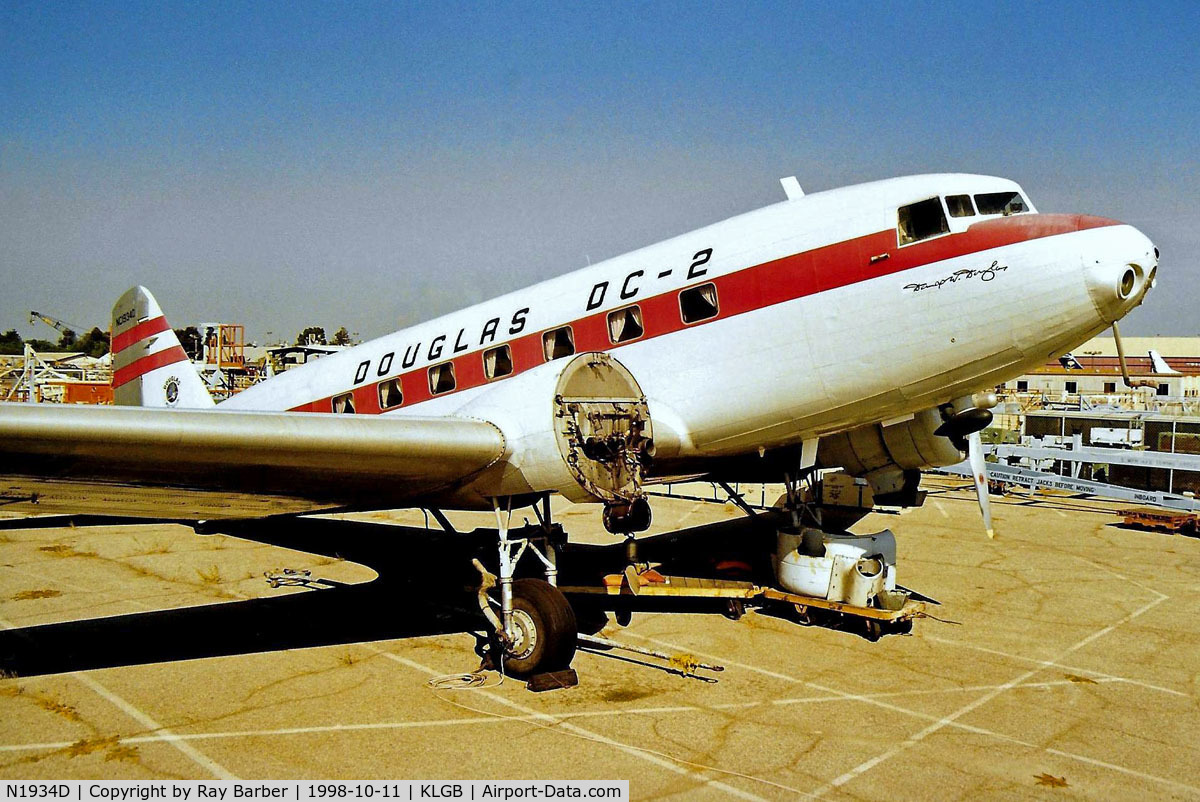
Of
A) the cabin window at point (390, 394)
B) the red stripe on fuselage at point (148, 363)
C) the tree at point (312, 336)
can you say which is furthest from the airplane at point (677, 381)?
the tree at point (312, 336)

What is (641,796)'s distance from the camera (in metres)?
6.20

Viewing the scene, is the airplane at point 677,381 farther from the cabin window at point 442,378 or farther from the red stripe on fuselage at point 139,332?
the red stripe on fuselage at point 139,332

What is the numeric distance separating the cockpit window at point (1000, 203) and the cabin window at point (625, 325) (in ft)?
12.8

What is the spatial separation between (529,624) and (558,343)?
3.62 m

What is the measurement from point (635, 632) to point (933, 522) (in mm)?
11843

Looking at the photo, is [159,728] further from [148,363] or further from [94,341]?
[94,341]

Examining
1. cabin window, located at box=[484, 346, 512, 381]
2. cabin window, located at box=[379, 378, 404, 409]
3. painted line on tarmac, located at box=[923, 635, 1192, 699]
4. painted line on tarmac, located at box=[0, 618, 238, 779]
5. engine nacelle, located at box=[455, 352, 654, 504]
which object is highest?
cabin window, located at box=[484, 346, 512, 381]

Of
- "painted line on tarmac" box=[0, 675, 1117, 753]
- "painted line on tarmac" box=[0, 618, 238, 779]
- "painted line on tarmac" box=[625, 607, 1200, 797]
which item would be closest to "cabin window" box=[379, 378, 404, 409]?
"painted line on tarmac" box=[625, 607, 1200, 797]

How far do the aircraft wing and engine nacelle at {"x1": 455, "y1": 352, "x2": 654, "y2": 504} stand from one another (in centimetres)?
28

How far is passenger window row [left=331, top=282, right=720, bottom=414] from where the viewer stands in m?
9.87

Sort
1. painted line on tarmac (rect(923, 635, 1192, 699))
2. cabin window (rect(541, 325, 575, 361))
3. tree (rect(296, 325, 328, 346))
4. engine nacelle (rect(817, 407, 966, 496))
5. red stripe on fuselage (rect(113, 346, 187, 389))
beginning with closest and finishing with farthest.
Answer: painted line on tarmac (rect(923, 635, 1192, 699)) < cabin window (rect(541, 325, 575, 361)) < engine nacelle (rect(817, 407, 966, 496)) < red stripe on fuselage (rect(113, 346, 187, 389)) < tree (rect(296, 325, 328, 346))

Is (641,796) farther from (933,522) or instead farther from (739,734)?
(933,522)

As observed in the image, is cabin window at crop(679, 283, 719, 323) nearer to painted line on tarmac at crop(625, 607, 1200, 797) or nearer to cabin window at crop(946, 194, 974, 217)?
cabin window at crop(946, 194, 974, 217)

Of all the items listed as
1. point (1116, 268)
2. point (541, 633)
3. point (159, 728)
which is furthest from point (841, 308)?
point (159, 728)
